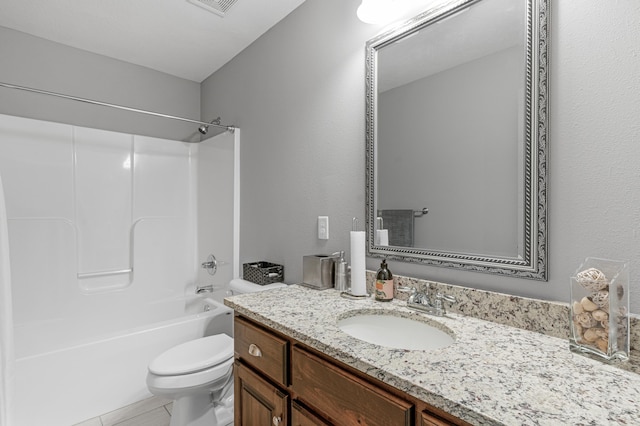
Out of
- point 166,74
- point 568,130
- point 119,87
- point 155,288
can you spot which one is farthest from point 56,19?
point 568,130

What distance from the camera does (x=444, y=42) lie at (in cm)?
123

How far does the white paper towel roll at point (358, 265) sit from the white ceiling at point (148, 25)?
1.45 m

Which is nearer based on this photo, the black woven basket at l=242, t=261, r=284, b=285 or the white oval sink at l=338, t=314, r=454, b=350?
the white oval sink at l=338, t=314, r=454, b=350

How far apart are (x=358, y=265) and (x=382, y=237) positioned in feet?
0.59

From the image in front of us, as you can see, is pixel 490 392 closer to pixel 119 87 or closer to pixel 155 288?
pixel 155 288

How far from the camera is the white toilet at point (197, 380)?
5.27ft

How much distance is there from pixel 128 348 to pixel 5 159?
4.87 ft

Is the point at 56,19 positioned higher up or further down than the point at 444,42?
higher up

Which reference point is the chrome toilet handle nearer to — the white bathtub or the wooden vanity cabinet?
the wooden vanity cabinet

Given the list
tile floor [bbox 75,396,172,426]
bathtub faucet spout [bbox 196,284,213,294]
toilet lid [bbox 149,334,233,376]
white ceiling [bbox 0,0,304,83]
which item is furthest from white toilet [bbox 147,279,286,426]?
white ceiling [bbox 0,0,304,83]

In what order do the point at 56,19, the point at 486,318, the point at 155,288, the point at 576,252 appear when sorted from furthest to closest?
the point at 155,288 → the point at 56,19 → the point at 486,318 → the point at 576,252

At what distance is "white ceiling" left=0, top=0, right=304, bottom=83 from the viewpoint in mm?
1897

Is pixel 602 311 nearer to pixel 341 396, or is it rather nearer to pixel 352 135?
pixel 341 396

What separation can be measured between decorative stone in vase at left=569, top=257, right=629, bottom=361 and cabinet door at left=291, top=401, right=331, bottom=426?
0.70 meters
